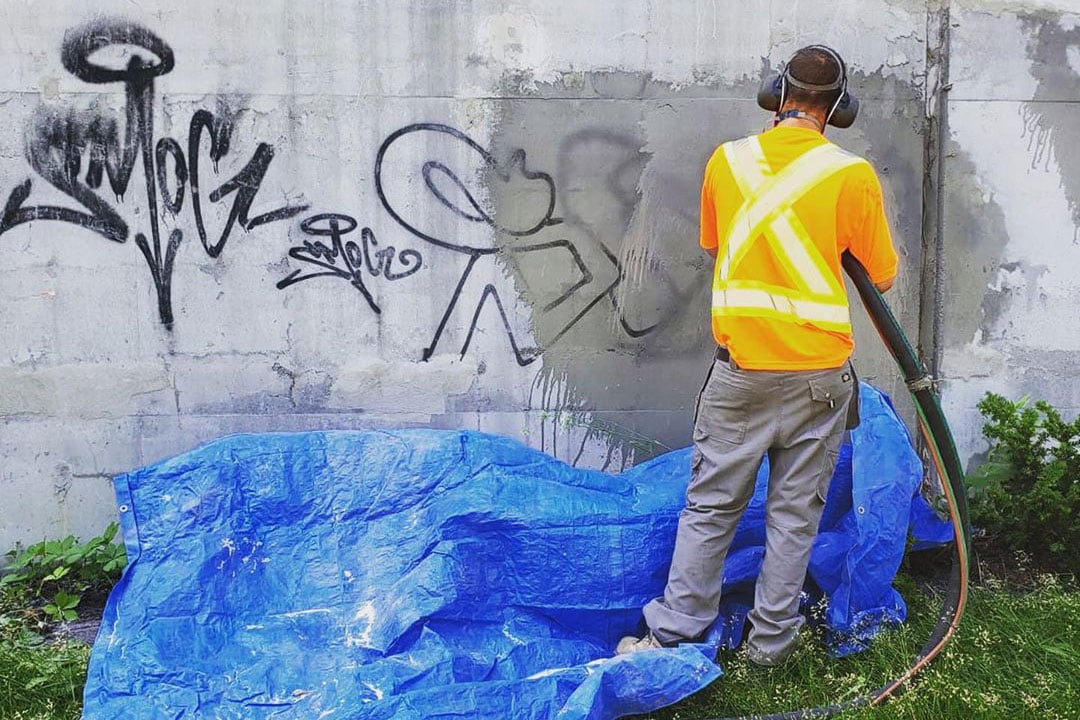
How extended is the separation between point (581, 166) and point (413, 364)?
1.03m

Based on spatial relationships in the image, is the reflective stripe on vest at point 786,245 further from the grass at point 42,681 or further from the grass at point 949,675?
the grass at point 42,681

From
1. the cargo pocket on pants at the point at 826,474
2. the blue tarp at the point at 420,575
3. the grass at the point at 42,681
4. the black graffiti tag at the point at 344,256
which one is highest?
the black graffiti tag at the point at 344,256

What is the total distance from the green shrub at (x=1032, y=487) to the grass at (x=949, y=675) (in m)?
0.38

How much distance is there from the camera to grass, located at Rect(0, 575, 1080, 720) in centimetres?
280

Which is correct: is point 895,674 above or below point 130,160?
below

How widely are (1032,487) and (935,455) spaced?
0.88 metres

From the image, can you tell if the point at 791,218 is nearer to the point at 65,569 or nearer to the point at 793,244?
the point at 793,244

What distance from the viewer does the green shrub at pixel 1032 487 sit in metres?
3.62

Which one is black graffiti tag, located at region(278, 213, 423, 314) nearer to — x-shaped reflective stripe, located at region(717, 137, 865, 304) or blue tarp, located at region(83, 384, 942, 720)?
blue tarp, located at region(83, 384, 942, 720)

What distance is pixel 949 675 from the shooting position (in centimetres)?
294

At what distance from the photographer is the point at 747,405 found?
3000 millimetres

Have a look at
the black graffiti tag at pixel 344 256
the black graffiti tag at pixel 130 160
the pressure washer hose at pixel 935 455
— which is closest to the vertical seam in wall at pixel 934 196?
the pressure washer hose at pixel 935 455

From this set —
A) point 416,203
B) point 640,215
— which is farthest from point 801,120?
point 416,203

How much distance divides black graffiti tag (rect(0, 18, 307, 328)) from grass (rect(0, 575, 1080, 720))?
1367mm
